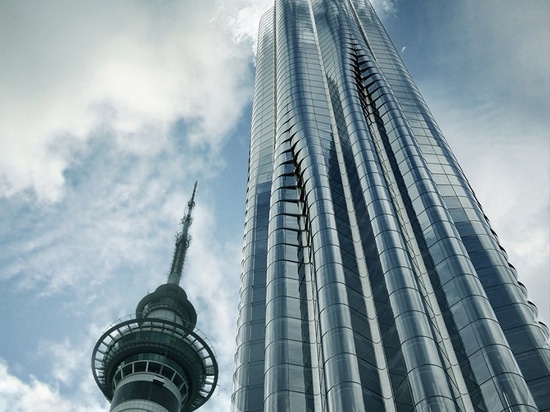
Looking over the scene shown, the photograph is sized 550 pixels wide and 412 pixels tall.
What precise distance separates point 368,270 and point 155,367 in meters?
39.9

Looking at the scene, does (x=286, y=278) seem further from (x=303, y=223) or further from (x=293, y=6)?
(x=293, y=6)

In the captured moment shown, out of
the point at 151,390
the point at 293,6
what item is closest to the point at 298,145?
the point at 151,390

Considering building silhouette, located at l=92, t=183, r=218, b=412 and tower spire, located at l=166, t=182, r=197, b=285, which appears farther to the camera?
tower spire, located at l=166, t=182, r=197, b=285

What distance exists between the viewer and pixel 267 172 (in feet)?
319

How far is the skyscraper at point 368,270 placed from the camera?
52781 millimetres

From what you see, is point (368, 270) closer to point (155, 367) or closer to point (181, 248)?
point (155, 367)

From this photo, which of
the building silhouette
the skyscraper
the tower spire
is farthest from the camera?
the tower spire

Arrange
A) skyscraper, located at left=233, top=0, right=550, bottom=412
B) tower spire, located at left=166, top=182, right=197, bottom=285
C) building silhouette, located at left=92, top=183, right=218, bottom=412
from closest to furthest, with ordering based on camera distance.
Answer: skyscraper, located at left=233, top=0, right=550, bottom=412, building silhouette, located at left=92, top=183, right=218, bottom=412, tower spire, located at left=166, top=182, right=197, bottom=285

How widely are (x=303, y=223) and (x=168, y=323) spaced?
30.2 meters

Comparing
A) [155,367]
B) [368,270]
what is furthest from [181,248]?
[368,270]

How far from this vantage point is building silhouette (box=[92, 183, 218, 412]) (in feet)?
277

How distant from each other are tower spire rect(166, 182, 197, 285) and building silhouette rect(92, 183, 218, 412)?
2124cm

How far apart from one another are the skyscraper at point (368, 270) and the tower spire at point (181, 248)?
32054 millimetres

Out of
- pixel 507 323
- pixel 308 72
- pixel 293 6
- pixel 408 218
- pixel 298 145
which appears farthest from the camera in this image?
pixel 293 6
